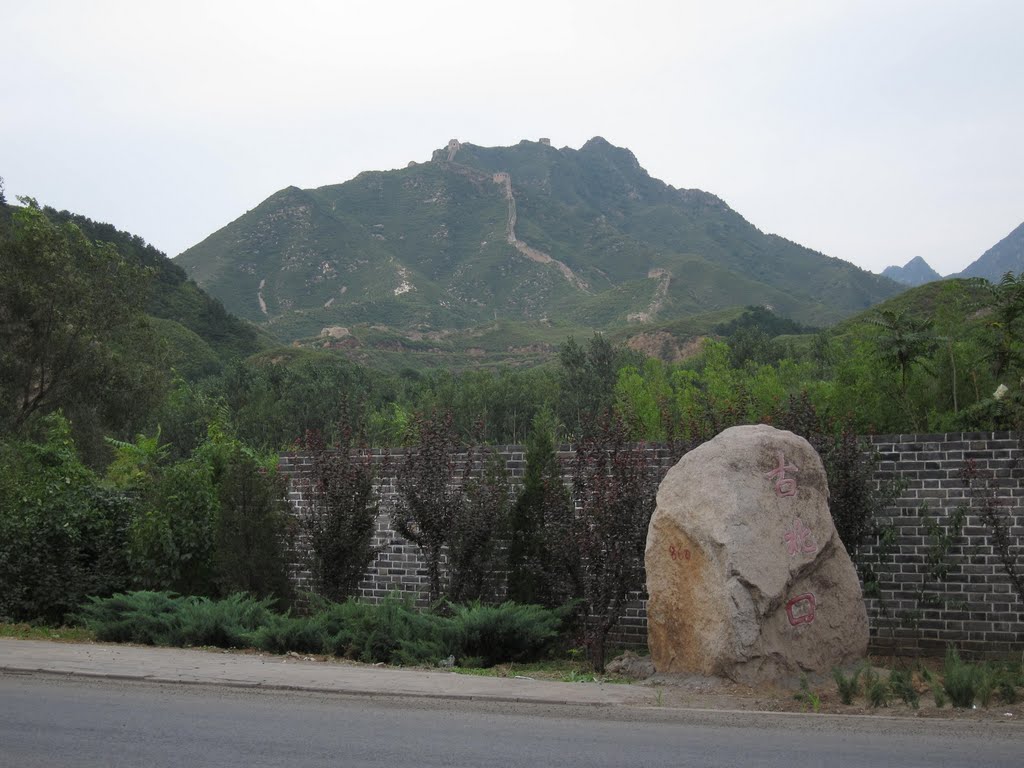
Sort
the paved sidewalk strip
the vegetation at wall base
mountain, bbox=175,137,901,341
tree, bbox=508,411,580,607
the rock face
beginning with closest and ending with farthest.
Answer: the paved sidewalk strip, the rock face, the vegetation at wall base, tree, bbox=508,411,580,607, mountain, bbox=175,137,901,341

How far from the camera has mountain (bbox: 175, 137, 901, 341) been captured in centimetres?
10944

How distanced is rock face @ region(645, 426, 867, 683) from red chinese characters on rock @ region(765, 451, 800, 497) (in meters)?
0.01

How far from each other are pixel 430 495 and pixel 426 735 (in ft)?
18.6

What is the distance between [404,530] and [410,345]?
82.7 m

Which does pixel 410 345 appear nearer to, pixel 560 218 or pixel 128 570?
pixel 560 218

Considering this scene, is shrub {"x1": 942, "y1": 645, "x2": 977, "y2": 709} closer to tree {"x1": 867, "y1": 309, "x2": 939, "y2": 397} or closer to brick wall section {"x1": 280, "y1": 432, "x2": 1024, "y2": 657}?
brick wall section {"x1": 280, "y1": 432, "x2": 1024, "y2": 657}

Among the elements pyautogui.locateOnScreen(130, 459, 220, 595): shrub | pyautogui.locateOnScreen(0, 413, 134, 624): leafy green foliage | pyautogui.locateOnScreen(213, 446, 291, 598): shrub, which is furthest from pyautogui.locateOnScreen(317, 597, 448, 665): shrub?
pyautogui.locateOnScreen(0, 413, 134, 624): leafy green foliage

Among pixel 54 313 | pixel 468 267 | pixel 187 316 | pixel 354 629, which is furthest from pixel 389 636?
pixel 468 267

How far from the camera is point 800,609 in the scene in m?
10.4

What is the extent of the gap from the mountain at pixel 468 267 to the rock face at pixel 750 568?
81.8 m

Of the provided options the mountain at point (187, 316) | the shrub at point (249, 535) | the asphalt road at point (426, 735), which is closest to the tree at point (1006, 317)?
the asphalt road at point (426, 735)

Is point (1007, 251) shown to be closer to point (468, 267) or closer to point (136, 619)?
point (468, 267)

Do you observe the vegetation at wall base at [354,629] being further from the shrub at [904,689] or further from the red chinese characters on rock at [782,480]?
the shrub at [904,689]

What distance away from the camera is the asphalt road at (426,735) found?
705 centimetres
